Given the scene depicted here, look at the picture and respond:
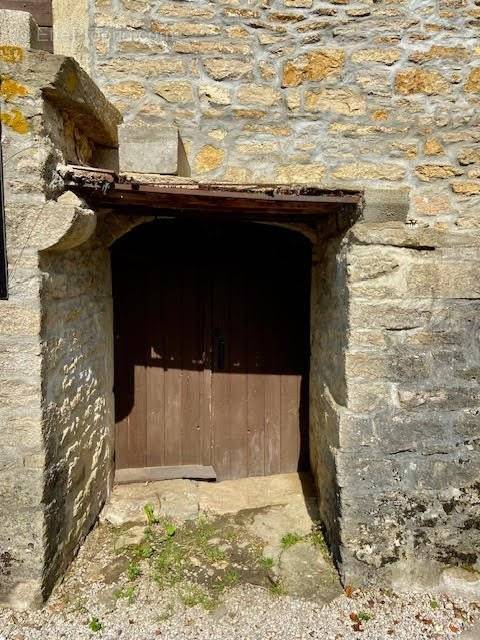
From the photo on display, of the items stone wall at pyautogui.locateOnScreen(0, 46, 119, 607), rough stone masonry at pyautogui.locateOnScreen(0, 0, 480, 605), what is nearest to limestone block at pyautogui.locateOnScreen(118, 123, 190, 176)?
rough stone masonry at pyautogui.locateOnScreen(0, 0, 480, 605)

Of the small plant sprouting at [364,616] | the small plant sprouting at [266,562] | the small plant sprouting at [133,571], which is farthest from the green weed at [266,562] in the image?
the small plant sprouting at [133,571]

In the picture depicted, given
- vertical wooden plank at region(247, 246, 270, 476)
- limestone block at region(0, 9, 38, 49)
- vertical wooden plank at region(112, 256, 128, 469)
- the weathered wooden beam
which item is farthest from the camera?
vertical wooden plank at region(247, 246, 270, 476)

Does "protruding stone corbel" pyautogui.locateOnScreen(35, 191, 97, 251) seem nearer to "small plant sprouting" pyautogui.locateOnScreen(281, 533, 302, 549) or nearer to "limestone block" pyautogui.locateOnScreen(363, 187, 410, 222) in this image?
"limestone block" pyautogui.locateOnScreen(363, 187, 410, 222)

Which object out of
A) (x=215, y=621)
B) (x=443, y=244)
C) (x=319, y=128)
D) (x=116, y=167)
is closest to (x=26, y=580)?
(x=215, y=621)

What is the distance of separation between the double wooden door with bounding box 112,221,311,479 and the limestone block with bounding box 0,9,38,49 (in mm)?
1540

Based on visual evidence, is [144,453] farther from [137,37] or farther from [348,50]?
[348,50]

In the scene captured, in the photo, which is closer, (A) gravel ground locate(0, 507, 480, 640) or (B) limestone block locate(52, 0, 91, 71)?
(A) gravel ground locate(0, 507, 480, 640)

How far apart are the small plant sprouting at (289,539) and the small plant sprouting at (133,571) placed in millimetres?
948

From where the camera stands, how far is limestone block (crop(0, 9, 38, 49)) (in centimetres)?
202

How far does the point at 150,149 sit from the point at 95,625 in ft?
9.24

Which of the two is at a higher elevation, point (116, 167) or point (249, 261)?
point (116, 167)

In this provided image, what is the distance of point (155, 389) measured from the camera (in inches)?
140

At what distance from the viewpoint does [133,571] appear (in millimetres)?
2543

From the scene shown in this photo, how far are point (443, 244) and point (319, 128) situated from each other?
1.23m
